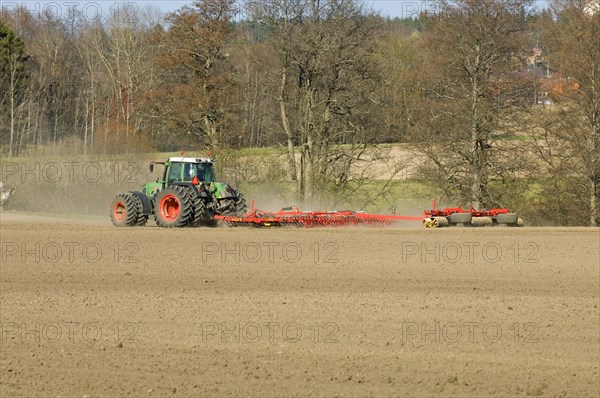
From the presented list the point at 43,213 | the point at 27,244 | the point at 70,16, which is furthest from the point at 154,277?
the point at 70,16

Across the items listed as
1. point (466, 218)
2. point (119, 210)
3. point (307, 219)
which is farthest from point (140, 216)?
point (466, 218)

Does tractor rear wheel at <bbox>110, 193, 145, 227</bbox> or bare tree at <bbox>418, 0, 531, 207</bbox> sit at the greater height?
bare tree at <bbox>418, 0, 531, 207</bbox>

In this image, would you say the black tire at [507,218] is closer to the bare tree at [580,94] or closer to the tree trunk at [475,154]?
the bare tree at [580,94]

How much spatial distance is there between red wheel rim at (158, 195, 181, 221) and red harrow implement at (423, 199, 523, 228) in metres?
5.75

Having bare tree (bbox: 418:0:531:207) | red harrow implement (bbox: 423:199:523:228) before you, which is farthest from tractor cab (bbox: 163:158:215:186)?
bare tree (bbox: 418:0:531:207)

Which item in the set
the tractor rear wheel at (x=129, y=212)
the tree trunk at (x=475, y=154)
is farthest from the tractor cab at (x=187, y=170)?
the tree trunk at (x=475, y=154)

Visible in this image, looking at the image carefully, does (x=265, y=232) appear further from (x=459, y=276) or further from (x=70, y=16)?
(x=70, y=16)

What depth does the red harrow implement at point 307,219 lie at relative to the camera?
20.4m

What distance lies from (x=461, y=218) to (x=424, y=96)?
9.88 m

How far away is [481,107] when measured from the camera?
92.6ft

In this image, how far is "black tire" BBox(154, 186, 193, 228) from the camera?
20500 millimetres

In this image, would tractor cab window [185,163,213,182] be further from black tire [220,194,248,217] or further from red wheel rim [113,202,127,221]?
red wheel rim [113,202,127,221]

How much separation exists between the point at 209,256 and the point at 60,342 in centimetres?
640

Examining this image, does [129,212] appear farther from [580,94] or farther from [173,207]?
[580,94]
